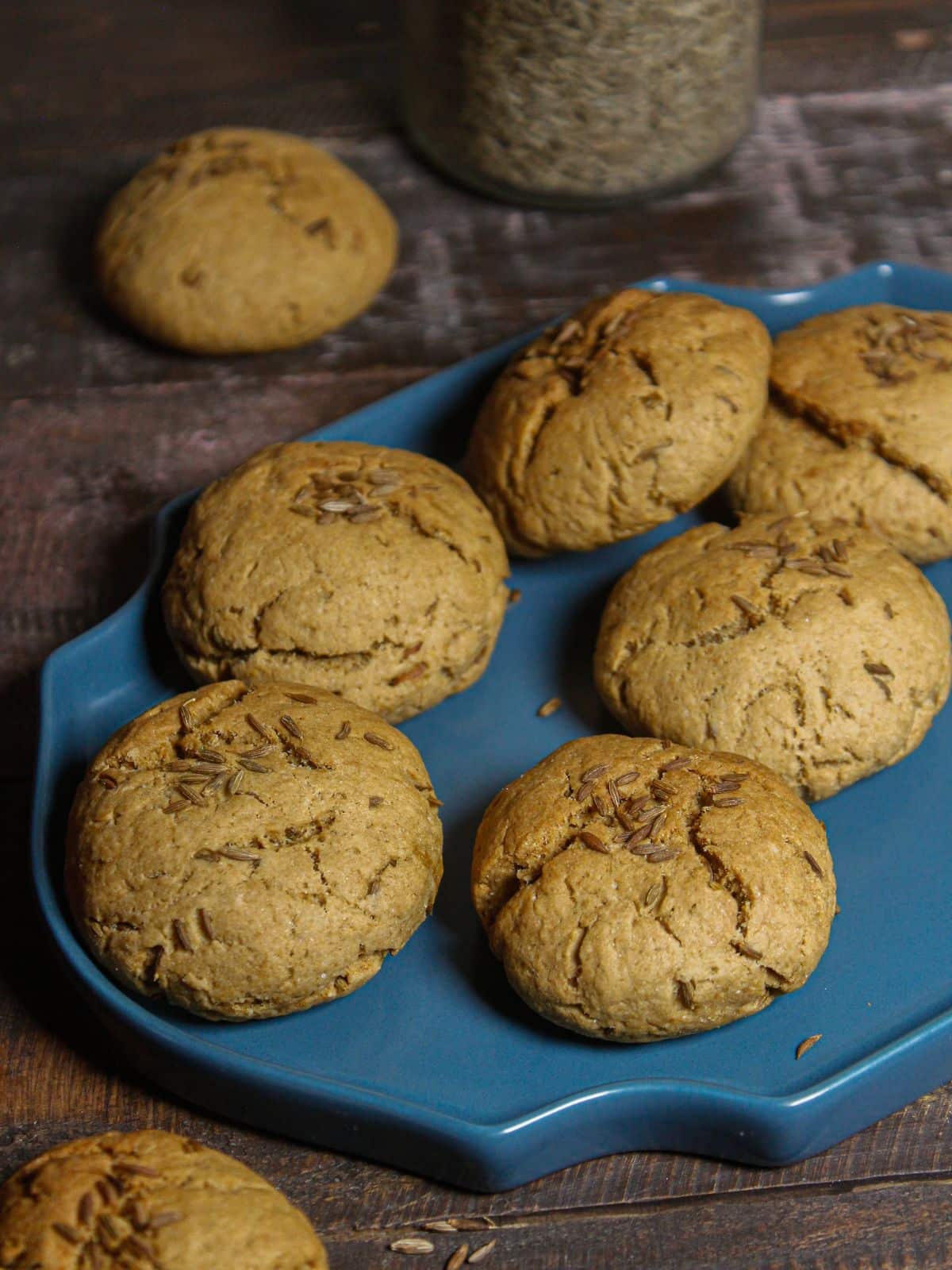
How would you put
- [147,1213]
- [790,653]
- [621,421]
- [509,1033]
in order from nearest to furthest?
1. [147,1213]
2. [509,1033]
3. [790,653]
4. [621,421]

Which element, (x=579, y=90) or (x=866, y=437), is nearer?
(x=866, y=437)

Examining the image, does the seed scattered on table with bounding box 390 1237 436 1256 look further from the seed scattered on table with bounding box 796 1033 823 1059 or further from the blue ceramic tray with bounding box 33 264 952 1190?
the seed scattered on table with bounding box 796 1033 823 1059

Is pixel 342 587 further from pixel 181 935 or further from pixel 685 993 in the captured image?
pixel 685 993

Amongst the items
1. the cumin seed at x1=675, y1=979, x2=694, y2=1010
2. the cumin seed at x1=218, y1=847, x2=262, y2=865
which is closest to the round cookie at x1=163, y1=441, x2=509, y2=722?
the cumin seed at x1=218, y1=847, x2=262, y2=865

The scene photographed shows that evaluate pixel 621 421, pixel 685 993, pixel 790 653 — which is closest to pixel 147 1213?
pixel 685 993

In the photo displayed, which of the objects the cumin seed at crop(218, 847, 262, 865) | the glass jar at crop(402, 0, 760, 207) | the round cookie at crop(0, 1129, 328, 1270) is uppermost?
the glass jar at crop(402, 0, 760, 207)

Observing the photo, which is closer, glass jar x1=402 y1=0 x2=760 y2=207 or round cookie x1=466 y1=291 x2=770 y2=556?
round cookie x1=466 y1=291 x2=770 y2=556

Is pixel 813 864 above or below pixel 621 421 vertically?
below
